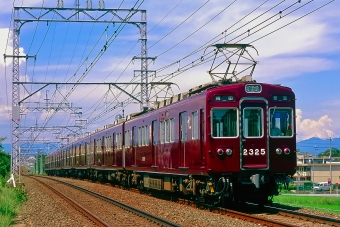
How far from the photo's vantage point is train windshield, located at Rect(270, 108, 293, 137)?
1586 centimetres

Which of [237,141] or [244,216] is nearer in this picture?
[244,216]

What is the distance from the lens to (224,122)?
15656mm

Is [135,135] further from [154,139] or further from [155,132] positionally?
[155,132]

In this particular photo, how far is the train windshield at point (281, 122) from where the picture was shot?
15.9 metres

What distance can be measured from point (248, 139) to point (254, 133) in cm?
24

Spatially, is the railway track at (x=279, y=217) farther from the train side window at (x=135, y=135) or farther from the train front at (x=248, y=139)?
the train side window at (x=135, y=135)

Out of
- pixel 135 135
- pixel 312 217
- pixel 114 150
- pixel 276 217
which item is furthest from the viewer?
pixel 114 150

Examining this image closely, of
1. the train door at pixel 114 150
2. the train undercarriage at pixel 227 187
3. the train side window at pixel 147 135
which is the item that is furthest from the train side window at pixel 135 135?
the train undercarriage at pixel 227 187

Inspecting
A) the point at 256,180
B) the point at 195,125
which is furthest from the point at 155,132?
the point at 256,180

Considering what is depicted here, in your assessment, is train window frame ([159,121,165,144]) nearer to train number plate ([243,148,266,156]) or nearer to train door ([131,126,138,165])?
train door ([131,126,138,165])

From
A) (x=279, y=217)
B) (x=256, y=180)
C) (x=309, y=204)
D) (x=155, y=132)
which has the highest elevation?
(x=155, y=132)

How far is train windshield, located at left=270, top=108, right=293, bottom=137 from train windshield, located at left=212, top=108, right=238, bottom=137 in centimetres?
102

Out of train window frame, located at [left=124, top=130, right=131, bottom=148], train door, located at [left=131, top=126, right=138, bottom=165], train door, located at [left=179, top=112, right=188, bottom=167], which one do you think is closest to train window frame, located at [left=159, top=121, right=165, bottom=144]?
train door, located at [left=179, top=112, right=188, bottom=167]

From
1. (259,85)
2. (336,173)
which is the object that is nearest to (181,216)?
(259,85)
